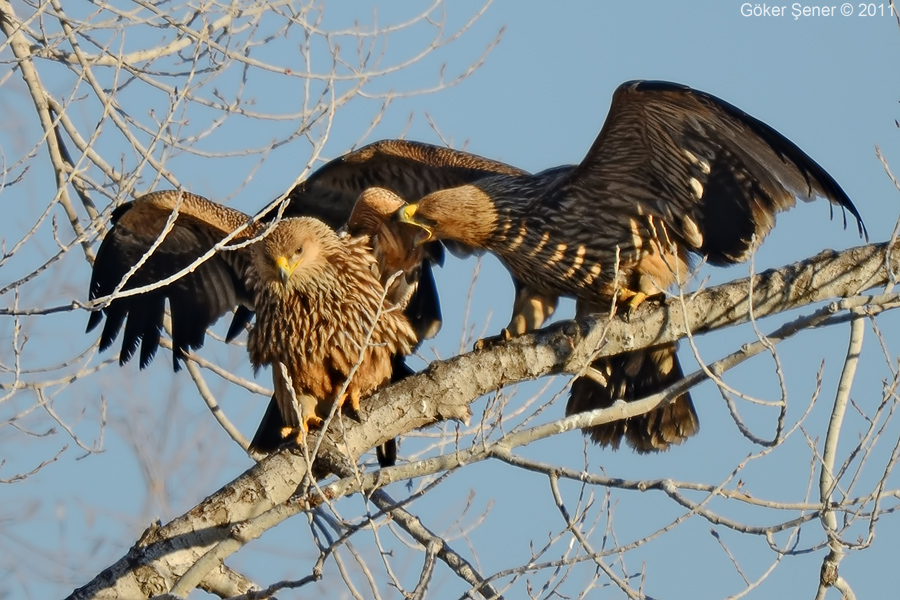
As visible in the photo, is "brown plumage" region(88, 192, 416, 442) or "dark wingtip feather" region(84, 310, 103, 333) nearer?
"brown plumage" region(88, 192, 416, 442)

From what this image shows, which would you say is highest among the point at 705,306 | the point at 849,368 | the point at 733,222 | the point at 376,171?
the point at 376,171

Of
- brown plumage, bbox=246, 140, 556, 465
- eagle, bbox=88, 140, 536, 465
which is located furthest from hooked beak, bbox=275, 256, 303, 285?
brown plumage, bbox=246, 140, 556, 465

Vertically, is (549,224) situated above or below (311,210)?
below

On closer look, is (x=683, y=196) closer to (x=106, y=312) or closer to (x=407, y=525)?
(x=407, y=525)

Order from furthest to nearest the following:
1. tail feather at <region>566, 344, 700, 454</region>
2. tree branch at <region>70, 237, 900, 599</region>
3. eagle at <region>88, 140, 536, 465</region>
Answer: eagle at <region>88, 140, 536, 465</region> < tail feather at <region>566, 344, 700, 454</region> < tree branch at <region>70, 237, 900, 599</region>

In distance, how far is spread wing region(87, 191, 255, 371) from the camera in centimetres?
620

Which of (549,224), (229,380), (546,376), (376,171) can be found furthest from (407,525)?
(376,171)

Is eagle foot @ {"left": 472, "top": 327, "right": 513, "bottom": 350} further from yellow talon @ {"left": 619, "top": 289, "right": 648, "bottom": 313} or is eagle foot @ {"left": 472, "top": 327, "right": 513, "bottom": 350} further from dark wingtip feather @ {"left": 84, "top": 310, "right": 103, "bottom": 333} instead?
dark wingtip feather @ {"left": 84, "top": 310, "right": 103, "bottom": 333}

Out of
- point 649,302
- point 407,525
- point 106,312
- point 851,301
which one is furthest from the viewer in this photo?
point 106,312

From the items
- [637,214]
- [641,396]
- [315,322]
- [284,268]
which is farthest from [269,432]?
[637,214]

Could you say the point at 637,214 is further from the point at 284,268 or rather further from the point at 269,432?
the point at 269,432

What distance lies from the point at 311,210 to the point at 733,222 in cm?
255

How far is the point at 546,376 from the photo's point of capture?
196 inches

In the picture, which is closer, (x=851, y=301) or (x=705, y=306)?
(x=851, y=301)
